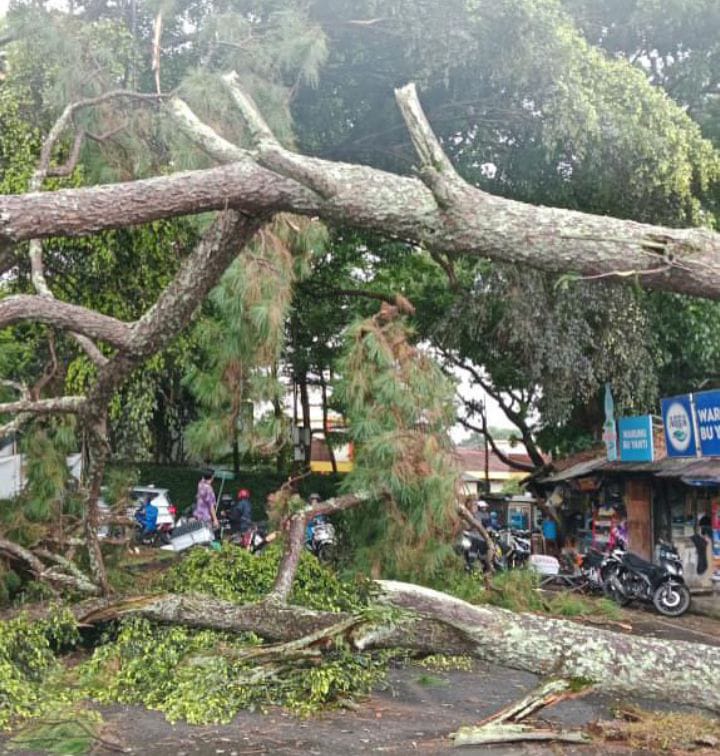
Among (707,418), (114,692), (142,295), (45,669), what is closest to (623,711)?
(114,692)

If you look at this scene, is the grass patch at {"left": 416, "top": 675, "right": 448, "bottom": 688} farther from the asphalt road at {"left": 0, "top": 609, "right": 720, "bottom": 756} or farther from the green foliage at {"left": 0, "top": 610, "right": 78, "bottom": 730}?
the green foliage at {"left": 0, "top": 610, "right": 78, "bottom": 730}

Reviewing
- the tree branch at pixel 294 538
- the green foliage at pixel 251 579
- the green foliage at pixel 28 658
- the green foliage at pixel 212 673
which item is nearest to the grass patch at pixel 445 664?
the green foliage at pixel 212 673

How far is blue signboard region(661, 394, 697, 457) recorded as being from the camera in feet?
41.3

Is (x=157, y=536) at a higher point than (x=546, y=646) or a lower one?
lower

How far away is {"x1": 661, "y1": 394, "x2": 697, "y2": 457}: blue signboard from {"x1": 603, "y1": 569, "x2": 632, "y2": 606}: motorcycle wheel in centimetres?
208

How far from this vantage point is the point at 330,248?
581 inches

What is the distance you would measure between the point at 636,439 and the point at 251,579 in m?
7.99

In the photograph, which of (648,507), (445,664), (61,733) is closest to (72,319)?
(61,733)

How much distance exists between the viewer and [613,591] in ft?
39.3

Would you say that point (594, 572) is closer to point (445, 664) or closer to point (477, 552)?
point (477, 552)

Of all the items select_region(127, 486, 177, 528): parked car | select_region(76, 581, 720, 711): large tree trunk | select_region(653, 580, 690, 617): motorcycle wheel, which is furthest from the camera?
select_region(127, 486, 177, 528): parked car

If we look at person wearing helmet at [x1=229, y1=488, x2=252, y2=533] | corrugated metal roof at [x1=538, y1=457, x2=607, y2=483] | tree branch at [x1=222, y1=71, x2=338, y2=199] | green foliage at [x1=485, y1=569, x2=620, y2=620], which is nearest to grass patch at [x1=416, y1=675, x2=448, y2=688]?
green foliage at [x1=485, y1=569, x2=620, y2=620]

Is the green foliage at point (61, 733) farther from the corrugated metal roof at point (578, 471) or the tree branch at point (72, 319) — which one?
the corrugated metal roof at point (578, 471)

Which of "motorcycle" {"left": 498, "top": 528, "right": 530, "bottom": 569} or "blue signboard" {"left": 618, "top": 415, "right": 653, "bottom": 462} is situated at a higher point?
"blue signboard" {"left": 618, "top": 415, "right": 653, "bottom": 462}
